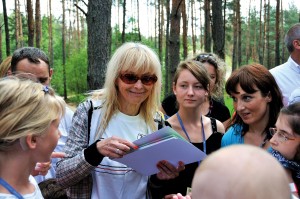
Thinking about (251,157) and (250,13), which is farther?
(250,13)

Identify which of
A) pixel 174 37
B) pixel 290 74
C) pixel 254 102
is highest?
pixel 174 37

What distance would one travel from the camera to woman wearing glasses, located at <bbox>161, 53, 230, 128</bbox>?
3.84 meters

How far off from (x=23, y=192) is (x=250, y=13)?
49639mm

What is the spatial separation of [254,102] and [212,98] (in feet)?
4.95

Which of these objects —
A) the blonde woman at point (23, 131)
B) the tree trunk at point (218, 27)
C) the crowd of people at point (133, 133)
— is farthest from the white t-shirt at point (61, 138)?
the tree trunk at point (218, 27)

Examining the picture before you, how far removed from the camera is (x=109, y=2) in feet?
18.4

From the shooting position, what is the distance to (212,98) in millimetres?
4031

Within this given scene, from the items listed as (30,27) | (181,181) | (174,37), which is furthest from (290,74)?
(30,27)

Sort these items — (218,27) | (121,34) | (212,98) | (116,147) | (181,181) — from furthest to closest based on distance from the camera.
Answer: (121,34) → (218,27) → (212,98) → (181,181) → (116,147)

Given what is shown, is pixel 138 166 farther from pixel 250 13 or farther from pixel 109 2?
pixel 250 13

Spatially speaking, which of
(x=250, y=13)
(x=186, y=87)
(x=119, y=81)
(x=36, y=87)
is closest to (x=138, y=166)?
(x=119, y=81)

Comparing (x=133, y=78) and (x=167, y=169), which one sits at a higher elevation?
(x=133, y=78)

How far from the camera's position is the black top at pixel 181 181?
7.39ft

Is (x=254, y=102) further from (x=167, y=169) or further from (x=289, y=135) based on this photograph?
(x=167, y=169)
